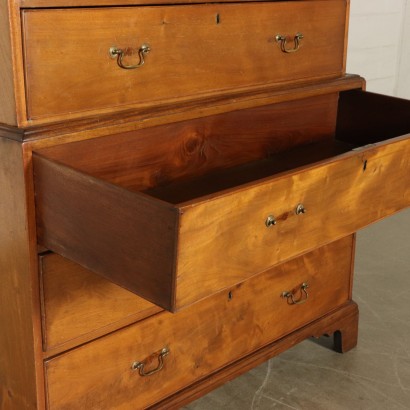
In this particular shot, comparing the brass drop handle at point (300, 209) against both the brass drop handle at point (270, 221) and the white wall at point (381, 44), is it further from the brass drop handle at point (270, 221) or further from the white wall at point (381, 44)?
the white wall at point (381, 44)

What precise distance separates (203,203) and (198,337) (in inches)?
29.4

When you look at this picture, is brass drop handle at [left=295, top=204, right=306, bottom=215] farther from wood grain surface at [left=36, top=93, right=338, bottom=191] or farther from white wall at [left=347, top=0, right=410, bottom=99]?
white wall at [left=347, top=0, right=410, bottom=99]

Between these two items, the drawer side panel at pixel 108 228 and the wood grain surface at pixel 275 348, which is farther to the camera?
the wood grain surface at pixel 275 348

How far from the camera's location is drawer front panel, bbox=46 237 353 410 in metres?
1.68

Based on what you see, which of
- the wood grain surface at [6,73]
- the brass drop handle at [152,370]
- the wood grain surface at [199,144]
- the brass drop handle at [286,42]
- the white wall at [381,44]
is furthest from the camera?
the white wall at [381,44]

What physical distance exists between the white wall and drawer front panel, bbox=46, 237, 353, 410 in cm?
151

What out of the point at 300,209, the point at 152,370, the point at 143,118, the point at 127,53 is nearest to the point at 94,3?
the point at 127,53

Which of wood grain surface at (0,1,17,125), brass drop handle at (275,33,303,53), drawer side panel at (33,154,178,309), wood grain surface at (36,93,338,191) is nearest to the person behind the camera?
drawer side panel at (33,154,178,309)

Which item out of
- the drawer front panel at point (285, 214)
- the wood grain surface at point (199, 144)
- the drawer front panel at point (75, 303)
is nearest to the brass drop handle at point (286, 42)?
the wood grain surface at point (199, 144)

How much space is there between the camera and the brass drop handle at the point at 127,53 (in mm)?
1532

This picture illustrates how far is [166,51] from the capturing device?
163 cm

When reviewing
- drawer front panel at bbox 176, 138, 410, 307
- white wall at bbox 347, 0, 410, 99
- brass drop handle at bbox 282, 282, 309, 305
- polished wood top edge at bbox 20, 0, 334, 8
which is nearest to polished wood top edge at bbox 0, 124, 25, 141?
polished wood top edge at bbox 20, 0, 334, 8

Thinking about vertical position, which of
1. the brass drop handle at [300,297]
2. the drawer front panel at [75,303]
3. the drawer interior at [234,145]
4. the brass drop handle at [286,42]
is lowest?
the brass drop handle at [300,297]

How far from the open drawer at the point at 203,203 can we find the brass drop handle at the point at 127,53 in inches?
5.9
